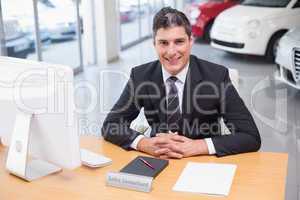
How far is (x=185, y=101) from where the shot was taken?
2.06m

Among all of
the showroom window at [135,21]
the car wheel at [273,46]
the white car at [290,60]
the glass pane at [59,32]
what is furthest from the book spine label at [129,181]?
the showroom window at [135,21]

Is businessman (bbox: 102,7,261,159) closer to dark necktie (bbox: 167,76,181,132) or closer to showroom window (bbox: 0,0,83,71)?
dark necktie (bbox: 167,76,181,132)

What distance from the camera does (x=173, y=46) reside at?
1.97 metres

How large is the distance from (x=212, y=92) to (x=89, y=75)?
4166 millimetres

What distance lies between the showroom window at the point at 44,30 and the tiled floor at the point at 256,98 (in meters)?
0.60

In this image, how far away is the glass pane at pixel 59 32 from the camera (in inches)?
251

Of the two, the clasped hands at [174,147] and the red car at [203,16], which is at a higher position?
the clasped hands at [174,147]

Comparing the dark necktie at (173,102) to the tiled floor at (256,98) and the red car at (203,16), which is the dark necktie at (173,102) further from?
the red car at (203,16)

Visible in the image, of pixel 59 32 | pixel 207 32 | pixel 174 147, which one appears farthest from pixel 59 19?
pixel 174 147

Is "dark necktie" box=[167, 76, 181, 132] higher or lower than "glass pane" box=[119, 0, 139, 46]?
higher

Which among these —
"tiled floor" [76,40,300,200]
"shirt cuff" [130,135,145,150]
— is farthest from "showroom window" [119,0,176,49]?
"shirt cuff" [130,135,145,150]

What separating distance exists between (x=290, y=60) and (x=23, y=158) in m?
3.76

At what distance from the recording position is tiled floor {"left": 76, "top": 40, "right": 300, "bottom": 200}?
3.60 metres

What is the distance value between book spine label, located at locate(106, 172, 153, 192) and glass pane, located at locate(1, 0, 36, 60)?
386cm
